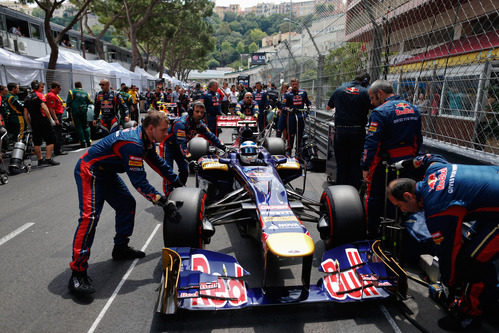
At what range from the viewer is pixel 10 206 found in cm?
545

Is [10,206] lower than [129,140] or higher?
lower

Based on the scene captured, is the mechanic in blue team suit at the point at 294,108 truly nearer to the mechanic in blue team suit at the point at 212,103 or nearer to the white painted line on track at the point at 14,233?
the mechanic in blue team suit at the point at 212,103

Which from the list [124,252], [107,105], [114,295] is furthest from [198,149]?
[107,105]

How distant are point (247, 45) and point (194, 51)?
11204cm

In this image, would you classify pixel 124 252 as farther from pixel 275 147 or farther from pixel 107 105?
pixel 107 105

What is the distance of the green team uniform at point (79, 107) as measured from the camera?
969 cm

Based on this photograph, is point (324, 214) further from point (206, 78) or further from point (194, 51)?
point (206, 78)

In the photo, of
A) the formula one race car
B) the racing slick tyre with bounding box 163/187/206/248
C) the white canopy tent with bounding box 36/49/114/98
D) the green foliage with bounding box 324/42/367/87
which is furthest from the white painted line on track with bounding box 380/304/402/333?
the white canopy tent with bounding box 36/49/114/98

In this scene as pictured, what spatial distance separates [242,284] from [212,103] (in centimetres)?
638

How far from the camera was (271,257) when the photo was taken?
280cm

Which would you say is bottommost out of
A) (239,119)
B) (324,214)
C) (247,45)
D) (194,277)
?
(194,277)

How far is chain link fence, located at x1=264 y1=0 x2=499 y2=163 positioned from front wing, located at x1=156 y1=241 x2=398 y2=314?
1.97 meters

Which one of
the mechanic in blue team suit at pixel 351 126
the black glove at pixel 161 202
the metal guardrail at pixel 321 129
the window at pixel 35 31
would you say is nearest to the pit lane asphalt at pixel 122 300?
the black glove at pixel 161 202

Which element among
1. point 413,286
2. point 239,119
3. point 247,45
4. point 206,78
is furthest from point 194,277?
point 247,45
